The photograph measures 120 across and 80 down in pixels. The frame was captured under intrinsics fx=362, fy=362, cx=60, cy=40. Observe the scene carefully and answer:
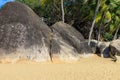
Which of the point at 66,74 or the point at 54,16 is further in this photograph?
the point at 54,16

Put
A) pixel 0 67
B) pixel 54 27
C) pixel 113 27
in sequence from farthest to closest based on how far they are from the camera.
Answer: pixel 113 27, pixel 54 27, pixel 0 67

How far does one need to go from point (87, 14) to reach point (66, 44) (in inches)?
741

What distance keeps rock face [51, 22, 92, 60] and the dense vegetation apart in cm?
713

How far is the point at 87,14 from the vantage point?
133 feet

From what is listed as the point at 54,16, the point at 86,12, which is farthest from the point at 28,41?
the point at 54,16

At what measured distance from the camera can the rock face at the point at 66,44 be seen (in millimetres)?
20641

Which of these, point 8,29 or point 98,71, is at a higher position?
point 8,29

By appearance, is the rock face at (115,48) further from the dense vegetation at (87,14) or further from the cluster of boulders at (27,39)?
the dense vegetation at (87,14)

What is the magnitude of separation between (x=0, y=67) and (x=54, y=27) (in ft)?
24.5

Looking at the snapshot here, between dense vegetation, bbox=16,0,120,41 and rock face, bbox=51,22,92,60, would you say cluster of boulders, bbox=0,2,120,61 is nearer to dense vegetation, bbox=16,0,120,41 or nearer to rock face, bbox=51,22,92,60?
rock face, bbox=51,22,92,60

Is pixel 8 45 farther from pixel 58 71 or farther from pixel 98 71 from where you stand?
pixel 98 71

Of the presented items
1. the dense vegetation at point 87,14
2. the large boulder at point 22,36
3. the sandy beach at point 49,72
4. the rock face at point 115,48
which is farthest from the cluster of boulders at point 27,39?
the dense vegetation at point 87,14

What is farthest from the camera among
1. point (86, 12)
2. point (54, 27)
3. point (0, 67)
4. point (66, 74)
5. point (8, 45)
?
point (86, 12)

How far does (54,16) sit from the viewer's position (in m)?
45.2
